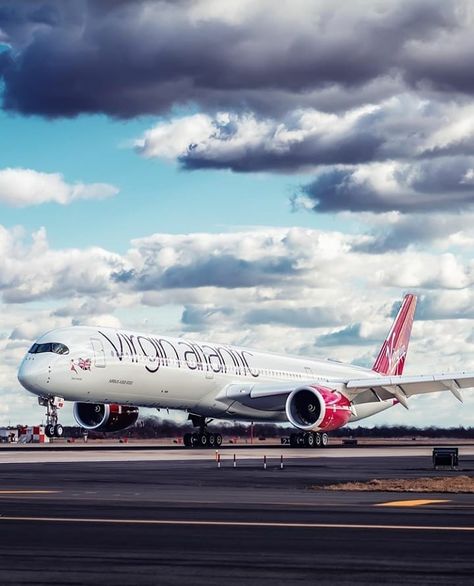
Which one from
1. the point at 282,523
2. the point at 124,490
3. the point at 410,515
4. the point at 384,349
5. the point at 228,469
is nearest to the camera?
the point at 282,523

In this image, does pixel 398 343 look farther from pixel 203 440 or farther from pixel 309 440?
pixel 203 440

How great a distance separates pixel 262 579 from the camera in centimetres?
1147

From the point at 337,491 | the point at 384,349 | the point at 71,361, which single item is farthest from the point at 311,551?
the point at 384,349

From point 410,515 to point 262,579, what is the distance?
781cm

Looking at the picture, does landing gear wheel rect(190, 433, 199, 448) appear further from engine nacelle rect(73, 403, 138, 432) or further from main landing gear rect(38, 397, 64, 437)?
main landing gear rect(38, 397, 64, 437)

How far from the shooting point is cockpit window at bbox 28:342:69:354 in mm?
56750

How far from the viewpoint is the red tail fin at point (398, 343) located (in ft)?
283

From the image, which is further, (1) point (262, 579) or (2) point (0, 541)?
(2) point (0, 541)

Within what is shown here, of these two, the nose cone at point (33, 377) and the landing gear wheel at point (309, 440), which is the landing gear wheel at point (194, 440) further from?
the nose cone at point (33, 377)

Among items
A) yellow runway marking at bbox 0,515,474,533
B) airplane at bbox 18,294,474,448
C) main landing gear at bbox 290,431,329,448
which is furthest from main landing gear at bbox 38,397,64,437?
yellow runway marking at bbox 0,515,474,533

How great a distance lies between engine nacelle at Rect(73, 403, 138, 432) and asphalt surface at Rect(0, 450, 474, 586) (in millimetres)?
35501

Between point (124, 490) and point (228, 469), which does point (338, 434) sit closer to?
point (228, 469)

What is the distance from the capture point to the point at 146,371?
5934 cm

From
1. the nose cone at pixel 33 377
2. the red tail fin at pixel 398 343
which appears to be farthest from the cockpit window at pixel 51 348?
the red tail fin at pixel 398 343
